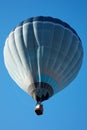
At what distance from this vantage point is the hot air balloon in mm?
27922

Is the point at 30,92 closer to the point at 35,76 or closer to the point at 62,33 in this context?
the point at 35,76

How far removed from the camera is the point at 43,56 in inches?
1107

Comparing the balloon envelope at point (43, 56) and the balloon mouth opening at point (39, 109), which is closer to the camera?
the balloon mouth opening at point (39, 109)

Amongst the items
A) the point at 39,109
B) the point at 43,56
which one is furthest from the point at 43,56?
the point at 39,109

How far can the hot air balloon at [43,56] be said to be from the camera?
2792 cm

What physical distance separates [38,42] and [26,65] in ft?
3.98

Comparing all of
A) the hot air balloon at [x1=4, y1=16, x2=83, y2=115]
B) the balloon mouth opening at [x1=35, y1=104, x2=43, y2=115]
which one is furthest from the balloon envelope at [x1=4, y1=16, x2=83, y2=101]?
the balloon mouth opening at [x1=35, y1=104, x2=43, y2=115]

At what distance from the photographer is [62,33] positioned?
93.8 feet

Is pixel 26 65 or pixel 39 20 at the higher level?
pixel 39 20

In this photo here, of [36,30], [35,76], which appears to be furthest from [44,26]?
[35,76]

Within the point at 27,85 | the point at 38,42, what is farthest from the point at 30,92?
the point at 38,42

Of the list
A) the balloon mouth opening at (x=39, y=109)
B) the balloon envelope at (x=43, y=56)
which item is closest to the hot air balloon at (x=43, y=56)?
the balloon envelope at (x=43, y=56)

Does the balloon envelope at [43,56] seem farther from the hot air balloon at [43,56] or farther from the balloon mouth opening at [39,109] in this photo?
the balloon mouth opening at [39,109]

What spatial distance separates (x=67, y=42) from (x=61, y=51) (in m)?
0.54
